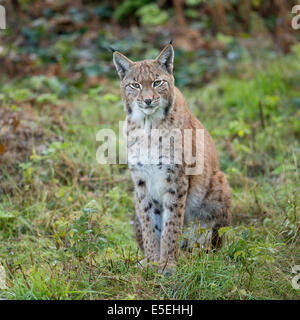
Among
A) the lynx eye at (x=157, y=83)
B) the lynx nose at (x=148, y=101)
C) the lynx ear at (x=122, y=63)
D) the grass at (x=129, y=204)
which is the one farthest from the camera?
the lynx ear at (x=122, y=63)

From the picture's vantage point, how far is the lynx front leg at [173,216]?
4672 mm

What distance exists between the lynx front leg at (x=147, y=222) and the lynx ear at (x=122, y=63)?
1.03 m

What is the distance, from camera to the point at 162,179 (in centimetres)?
466

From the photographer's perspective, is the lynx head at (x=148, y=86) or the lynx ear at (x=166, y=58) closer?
the lynx head at (x=148, y=86)

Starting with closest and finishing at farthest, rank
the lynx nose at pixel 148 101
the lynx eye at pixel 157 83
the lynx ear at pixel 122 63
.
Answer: the lynx nose at pixel 148 101 < the lynx eye at pixel 157 83 < the lynx ear at pixel 122 63

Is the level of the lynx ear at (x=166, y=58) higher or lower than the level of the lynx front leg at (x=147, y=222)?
higher

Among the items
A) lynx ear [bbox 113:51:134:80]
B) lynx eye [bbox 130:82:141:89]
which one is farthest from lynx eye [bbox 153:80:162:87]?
lynx ear [bbox 113:51:134:80]

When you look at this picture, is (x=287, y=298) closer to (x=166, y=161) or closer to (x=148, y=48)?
(x=166, y=161)

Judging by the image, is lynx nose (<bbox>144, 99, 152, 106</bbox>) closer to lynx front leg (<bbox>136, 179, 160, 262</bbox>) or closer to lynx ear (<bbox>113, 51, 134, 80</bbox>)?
lynx ear (<bbox>113, 51, 134, 80</bbox>)

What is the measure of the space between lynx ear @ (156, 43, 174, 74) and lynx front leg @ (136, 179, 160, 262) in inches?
42.3

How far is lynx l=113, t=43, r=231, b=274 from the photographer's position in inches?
183

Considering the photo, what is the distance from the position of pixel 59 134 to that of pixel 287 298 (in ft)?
12.5

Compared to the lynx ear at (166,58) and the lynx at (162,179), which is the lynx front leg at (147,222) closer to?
the lynx at (162,179)

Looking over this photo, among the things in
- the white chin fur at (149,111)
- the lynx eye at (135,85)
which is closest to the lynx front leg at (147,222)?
the white chin fur at (149,111)
